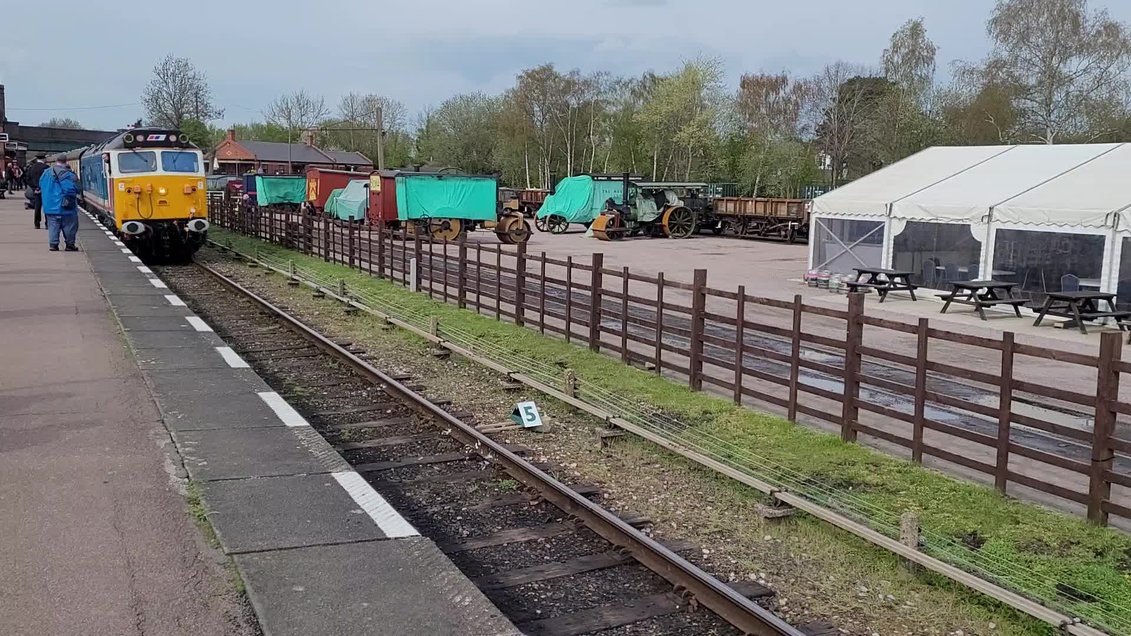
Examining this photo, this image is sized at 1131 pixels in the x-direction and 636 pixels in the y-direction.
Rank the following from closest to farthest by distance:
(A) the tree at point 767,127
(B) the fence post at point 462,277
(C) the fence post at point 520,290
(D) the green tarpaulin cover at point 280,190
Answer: (C) the fence post at point 520,290
(B) the fence post at point 462,277
(D) the green tarpaulin cover at point 280,190
(A) the tree at point 767,127

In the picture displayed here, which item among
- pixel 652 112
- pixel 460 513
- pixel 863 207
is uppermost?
pixel 652 112

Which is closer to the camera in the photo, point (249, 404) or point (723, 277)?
point (249, 404)

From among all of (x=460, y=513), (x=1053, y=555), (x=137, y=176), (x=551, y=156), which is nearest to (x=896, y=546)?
(x=1053, y=555)

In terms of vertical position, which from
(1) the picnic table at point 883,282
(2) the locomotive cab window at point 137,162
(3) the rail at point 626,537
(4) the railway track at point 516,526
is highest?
(2) the locomotive cab window at point 137,162

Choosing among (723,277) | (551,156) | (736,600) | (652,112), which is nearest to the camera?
(736,600)

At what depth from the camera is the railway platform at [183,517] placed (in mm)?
4551

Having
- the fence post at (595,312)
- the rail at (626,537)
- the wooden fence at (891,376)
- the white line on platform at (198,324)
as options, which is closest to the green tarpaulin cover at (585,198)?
the wooden fence at (891,376)

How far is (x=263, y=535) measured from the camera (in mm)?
5516

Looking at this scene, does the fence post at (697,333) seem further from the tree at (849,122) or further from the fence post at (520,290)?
the tree at (849,122)

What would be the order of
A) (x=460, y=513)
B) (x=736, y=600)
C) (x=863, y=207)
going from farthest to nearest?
(x=863, y=207) → (x=460, y=513) → (x=736, y=600)

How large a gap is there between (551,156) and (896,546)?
6859 centimetres

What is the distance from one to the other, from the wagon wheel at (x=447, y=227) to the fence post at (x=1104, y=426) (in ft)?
93.1

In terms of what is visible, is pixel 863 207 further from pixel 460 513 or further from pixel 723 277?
pixel 460 513

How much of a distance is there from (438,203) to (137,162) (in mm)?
12506
